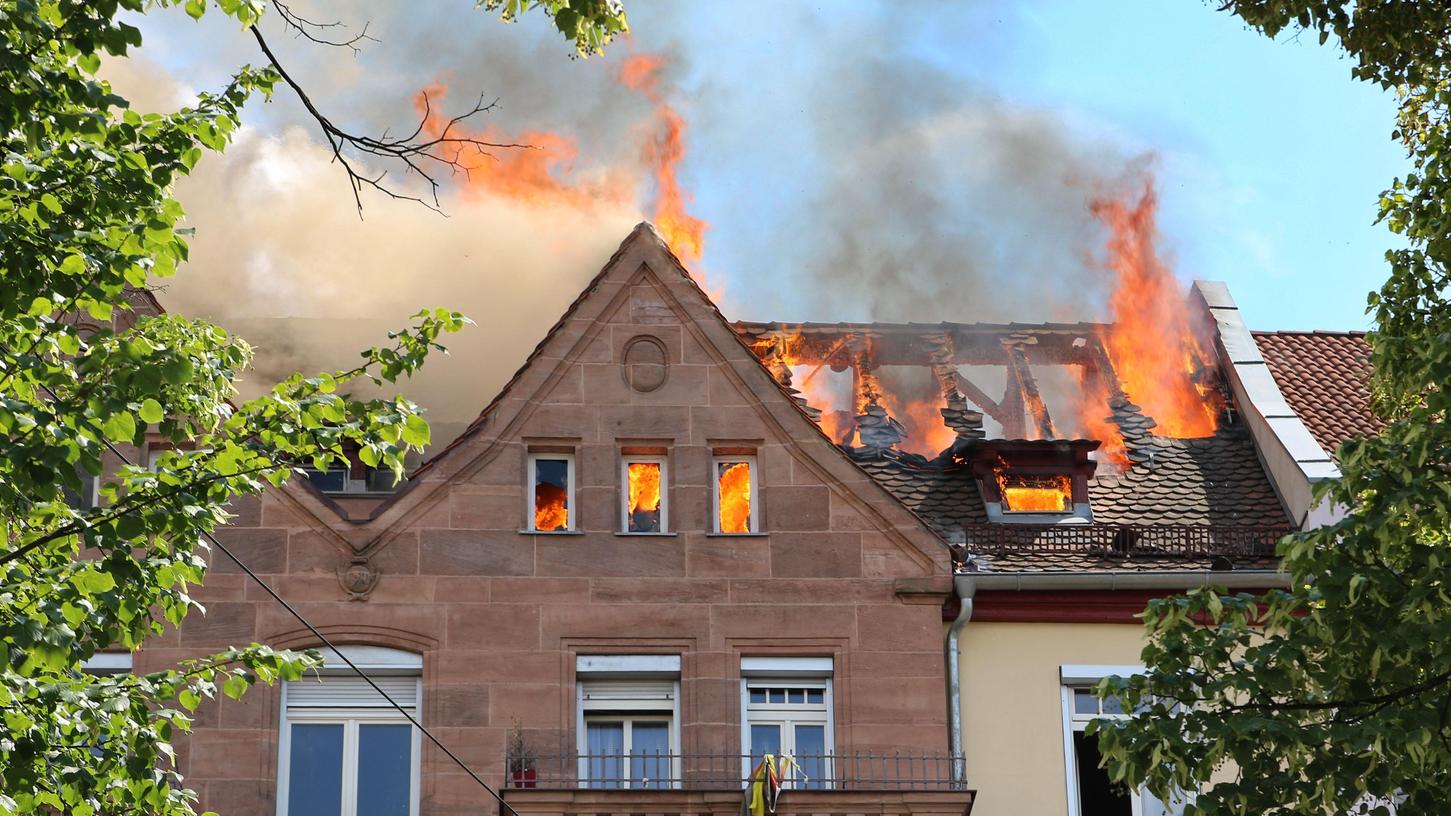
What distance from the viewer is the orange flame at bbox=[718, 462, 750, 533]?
25875 mm

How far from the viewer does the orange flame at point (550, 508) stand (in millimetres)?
25656

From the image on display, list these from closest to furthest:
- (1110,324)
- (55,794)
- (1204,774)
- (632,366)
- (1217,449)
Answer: (55,794) < (1204,774) < (632,366) < (1217,449) < (1110,324)

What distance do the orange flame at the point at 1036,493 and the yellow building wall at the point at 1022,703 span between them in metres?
2.42

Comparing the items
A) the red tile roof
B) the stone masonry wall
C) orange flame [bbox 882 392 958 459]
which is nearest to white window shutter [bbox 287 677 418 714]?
the stone masonry wall

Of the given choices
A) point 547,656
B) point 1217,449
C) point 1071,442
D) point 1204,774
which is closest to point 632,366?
point 547,656

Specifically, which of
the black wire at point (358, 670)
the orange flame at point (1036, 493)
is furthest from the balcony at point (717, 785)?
the orange flame at point (1036, 493)

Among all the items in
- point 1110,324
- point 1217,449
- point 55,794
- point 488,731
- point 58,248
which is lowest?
point 55,794

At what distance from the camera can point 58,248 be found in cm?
1550

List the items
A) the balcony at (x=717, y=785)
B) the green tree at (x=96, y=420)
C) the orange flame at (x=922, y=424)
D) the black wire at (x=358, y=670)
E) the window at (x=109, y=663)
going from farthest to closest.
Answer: the orange flame at (x=922, y=424), the window at (x=109, y=663), the black wire at (x=358, y=670), the balcony at (x=717, y=785), the green tree at (x=96, y=420)

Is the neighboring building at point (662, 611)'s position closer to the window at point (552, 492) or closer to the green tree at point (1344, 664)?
the window at point (552, 492)

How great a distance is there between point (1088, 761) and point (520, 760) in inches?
233

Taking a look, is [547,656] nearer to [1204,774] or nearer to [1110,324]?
[1204,774]

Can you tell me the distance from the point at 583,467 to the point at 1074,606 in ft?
17.8

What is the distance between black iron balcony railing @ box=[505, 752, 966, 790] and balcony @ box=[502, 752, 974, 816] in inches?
0.4
